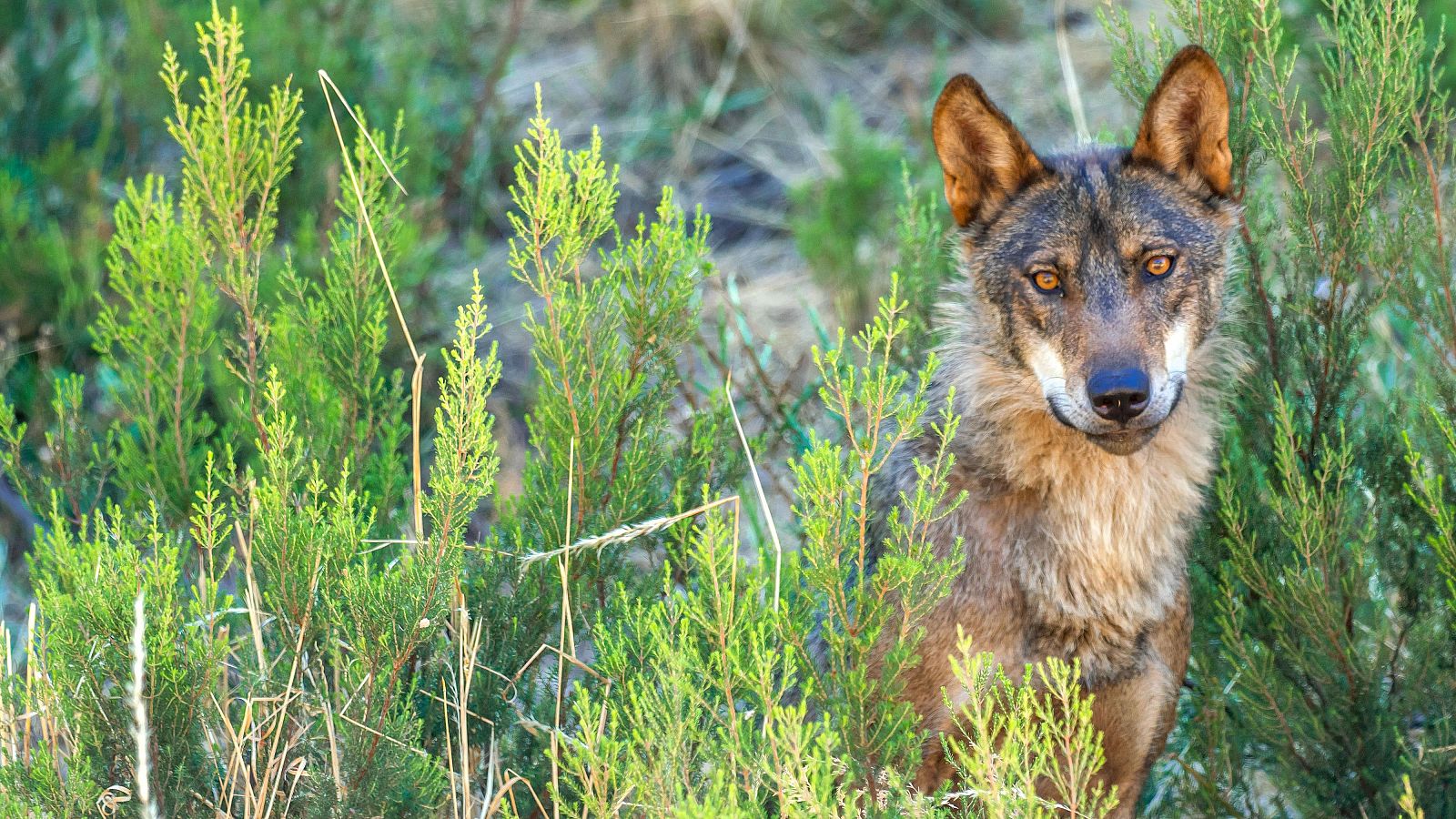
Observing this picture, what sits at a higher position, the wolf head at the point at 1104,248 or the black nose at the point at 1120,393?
the wolf head at the point at 1104,248

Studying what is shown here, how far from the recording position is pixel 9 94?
750 cm

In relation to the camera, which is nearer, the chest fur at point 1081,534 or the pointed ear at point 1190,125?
the pointed ear at point 1190,125

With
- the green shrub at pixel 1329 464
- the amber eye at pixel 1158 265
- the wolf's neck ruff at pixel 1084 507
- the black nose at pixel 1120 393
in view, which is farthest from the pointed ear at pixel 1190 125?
the black nose at pixel 1120 393

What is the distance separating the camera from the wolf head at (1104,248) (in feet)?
12.1

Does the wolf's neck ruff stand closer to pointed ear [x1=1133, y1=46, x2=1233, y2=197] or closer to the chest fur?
the chest fur

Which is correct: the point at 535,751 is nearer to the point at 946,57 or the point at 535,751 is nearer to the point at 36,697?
the point at 36,697

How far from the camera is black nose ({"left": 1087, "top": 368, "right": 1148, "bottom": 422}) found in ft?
11.6

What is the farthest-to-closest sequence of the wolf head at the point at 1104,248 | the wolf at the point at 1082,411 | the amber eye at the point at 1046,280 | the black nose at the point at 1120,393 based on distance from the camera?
the amber eye at the point at 1046,280
the wolf at the point at 1082,411
the wolf head at the point at 1104,248
the black nose at the point at 1120,393

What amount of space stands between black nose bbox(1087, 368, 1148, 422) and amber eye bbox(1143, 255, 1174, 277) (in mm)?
413

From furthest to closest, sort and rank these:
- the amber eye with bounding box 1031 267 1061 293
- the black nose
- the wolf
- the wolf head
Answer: the amber eye with bounding box 1031 267 1061 293
the wolf
the wolf head
the black nose

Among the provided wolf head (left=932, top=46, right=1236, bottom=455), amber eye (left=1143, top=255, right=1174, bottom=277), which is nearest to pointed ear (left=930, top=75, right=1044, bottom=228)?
wolf head (left=932, top=46, right=1236, bottom=455)

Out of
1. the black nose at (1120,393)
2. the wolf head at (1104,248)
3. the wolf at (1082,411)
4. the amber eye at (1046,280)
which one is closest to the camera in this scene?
the black nose at (1120,393)

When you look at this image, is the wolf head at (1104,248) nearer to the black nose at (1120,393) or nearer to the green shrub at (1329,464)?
the black nose at (1120,393)

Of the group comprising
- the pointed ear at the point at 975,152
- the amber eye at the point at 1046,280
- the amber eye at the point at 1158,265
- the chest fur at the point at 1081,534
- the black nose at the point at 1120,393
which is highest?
the pointed ear at the point at 975,152
